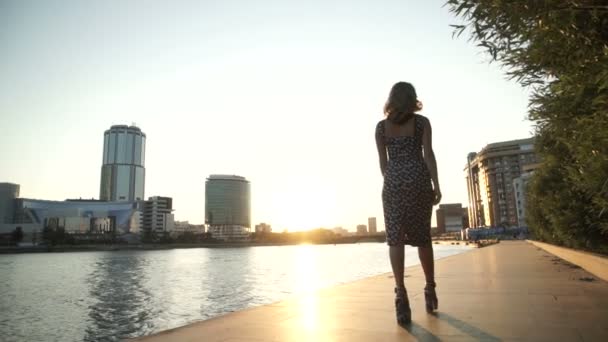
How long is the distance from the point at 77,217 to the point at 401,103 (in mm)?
204147

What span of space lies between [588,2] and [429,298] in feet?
10.3

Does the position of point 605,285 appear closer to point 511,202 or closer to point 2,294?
point 2,294

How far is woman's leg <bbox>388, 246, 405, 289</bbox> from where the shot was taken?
3662 millimetres

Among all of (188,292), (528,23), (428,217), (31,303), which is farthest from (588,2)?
(31,303)

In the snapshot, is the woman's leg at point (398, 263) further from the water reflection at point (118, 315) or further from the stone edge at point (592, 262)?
the water reflection at point (118, 315)

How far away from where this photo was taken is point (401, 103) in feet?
13.1

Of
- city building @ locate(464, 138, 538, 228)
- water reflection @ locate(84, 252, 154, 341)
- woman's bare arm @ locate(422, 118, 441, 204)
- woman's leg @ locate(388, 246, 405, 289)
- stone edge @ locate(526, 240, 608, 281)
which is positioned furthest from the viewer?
city building @ locate(464, 138, 538, 228)

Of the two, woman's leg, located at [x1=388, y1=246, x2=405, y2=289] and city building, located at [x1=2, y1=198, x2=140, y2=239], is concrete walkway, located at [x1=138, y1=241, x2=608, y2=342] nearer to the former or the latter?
woman's leg, located at [x1=388, y1=246, x2=405, y2=289]

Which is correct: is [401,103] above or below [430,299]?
above

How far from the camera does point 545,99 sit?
19.0 feet

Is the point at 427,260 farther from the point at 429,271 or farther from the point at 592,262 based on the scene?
the point at 592,262

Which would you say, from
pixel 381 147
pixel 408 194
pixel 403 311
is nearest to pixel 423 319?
pixel 403 311

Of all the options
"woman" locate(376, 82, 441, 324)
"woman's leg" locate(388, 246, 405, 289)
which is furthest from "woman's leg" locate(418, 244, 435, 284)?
"woman's leg" locate(388, 246, 405, 289)

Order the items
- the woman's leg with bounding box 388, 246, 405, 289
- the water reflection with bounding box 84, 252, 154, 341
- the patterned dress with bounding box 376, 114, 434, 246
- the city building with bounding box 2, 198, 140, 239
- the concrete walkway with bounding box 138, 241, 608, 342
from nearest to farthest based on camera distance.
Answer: the concrete walkway with bounding box 138, 241, 608, 342
the woman's leg with bounding box 388, 246, 405, 289
the patterned dress with bounding box 376, 114, 434, 246
the water reflection with bounding box 84, 252, 154, 341
the city building with bounding box 2, 198, 140, 239
